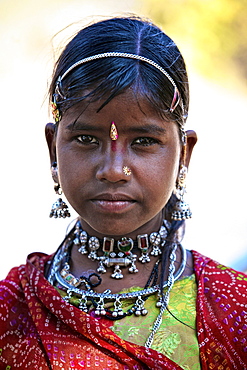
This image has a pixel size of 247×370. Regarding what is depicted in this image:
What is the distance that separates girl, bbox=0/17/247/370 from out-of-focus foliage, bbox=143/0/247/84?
13.9 feet

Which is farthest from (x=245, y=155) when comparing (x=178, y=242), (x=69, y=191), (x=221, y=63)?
(x=69, y=191)

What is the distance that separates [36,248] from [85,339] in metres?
2.72

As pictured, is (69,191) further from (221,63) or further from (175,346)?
(221,63)

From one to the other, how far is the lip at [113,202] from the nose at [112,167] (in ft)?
0.20

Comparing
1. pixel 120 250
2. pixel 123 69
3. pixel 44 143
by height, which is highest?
pixel 44 143

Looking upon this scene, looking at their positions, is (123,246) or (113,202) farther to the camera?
(123,246)

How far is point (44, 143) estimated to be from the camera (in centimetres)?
526

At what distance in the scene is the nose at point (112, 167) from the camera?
165 centimetres

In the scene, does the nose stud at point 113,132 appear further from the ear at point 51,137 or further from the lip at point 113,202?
the ear at point 51,137

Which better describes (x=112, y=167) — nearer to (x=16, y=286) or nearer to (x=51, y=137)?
(x=51, y=137)

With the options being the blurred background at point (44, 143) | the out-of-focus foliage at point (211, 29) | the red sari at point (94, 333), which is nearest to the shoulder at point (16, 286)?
the red sari at point (94, 333)

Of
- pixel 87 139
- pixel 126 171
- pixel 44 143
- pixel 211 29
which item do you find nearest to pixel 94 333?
pixel 126 171

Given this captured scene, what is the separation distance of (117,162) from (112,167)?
0.03 metres

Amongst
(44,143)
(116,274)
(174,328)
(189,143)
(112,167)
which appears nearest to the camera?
(112,167)
